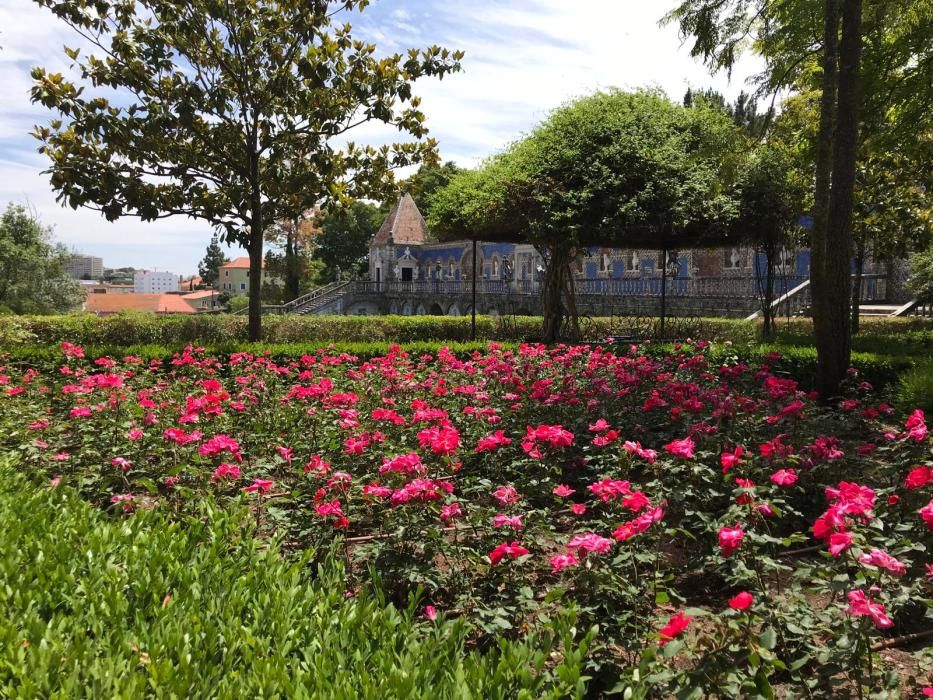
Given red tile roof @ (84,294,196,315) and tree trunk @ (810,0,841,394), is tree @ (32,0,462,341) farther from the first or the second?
red tile roof @ (84,294,196,315)

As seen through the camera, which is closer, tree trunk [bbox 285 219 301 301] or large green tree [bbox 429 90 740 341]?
large green tree [bbox 429 90 740 341]

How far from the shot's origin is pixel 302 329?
17516 millimetres

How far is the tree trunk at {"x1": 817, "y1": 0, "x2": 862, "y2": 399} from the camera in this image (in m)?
7.54

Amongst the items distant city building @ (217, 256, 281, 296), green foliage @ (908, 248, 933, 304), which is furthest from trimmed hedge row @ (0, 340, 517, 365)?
distant city building @ (217, 256, 281, 296)

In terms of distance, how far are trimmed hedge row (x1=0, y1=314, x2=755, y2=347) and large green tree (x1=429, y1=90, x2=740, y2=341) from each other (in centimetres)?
330

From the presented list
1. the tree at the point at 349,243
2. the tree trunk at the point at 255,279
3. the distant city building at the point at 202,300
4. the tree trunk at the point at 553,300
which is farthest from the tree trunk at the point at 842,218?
the distant city building at the point at 202,300

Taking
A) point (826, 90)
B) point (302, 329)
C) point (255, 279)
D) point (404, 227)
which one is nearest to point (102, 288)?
point (404, 227)

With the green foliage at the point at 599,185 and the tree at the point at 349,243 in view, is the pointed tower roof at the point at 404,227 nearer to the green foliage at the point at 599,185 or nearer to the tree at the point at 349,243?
the tree at the point at 349,243

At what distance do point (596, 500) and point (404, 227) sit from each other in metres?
49.2

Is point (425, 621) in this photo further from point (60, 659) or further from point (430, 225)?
point (430, 225)

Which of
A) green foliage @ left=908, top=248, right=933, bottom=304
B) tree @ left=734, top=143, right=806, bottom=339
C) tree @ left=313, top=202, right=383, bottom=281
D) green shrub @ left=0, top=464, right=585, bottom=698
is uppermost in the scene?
tree @ left=313, top=202, right=383, bottom=281

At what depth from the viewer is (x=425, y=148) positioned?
12.6 m

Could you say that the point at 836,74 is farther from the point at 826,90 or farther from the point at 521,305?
the point at 521,305

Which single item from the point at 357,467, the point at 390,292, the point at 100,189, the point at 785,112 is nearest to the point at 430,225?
the point at 100,189
